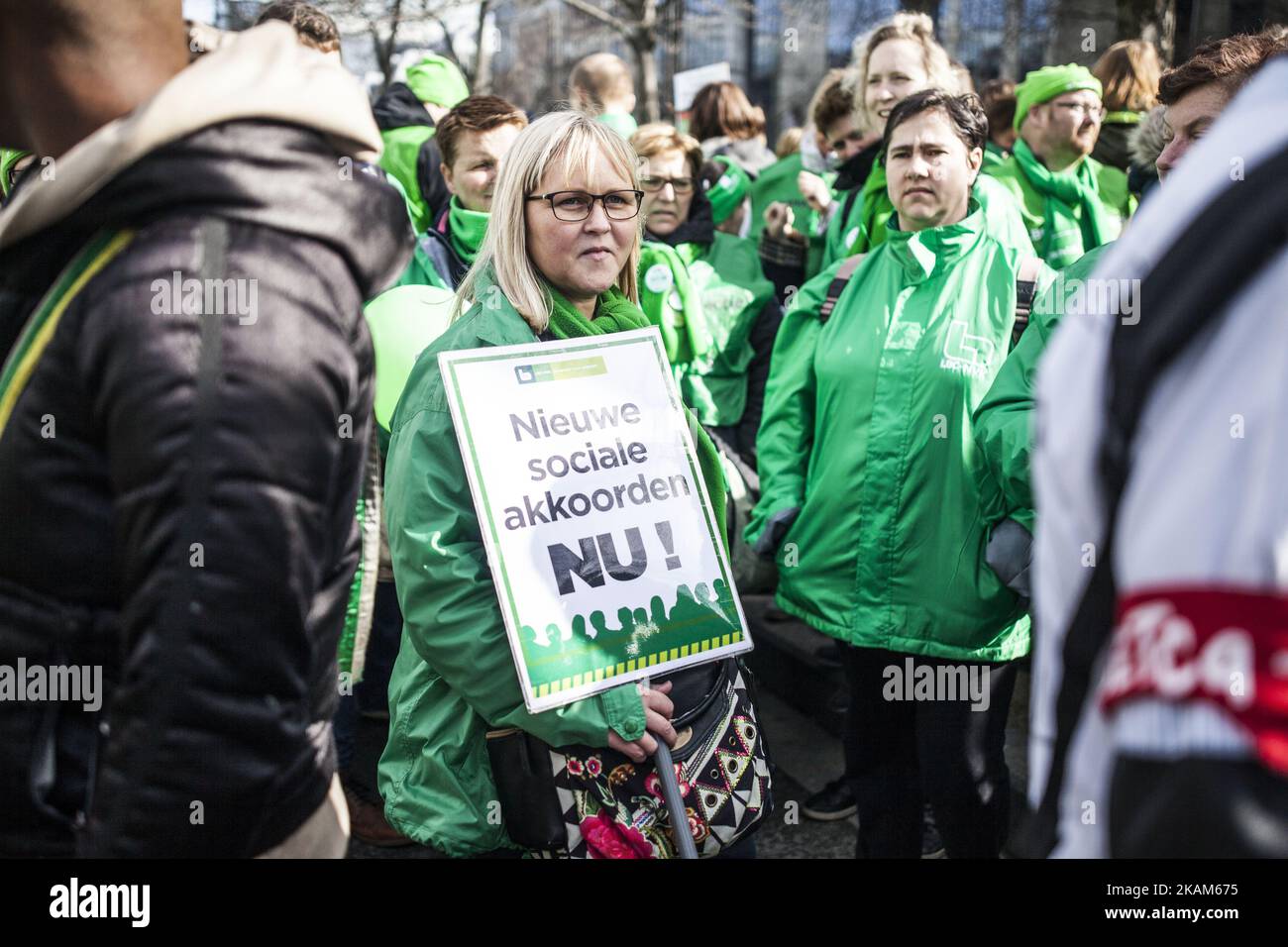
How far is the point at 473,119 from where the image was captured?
4.35m

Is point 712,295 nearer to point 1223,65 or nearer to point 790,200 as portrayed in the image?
point 790,200

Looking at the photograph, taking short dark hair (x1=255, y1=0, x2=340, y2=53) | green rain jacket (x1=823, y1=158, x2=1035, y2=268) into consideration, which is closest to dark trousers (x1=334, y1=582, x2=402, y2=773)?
green rain jacket (x1=823, y1=158, x2=1035, y2=268)

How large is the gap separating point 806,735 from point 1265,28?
3004 millimetres

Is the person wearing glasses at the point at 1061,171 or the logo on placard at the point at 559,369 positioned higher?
the person wearing glasses at the point at 1061,171

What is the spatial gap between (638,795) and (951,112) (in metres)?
2.15

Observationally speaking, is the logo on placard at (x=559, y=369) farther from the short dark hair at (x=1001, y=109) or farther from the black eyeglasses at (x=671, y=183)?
the short dark hair at (x=1001, y=109)

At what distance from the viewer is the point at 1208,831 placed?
0.88 metres

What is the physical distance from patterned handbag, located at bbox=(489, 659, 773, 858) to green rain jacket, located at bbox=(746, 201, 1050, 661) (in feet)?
3.04

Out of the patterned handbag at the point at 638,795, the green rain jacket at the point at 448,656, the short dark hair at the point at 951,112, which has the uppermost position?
the short dark hair at the point at 951,112

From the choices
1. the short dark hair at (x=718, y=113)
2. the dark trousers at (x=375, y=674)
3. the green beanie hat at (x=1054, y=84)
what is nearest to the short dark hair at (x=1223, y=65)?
the green beanie hat at (x=1054, y=84)

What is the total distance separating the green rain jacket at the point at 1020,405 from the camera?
113 inches

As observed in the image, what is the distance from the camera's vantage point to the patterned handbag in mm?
2326

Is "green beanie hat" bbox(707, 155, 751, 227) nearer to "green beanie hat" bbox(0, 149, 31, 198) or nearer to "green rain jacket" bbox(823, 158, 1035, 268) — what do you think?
"green rain jacket" bbox(823, 158, 1035, 268)
